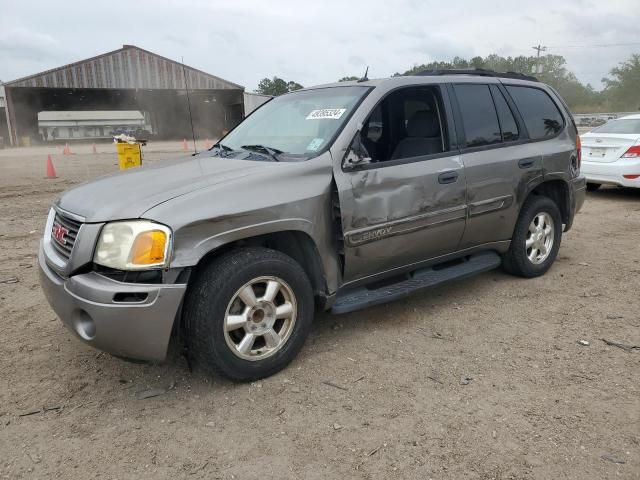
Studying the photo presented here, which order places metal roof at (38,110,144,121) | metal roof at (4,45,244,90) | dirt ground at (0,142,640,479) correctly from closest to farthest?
dirt ground at (0,142,640,479), metal roof at (4,45,244,90), metal roof at (38,110,144,121)

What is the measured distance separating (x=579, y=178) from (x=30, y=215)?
7.68m

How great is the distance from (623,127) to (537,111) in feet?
18.5

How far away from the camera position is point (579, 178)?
502cm

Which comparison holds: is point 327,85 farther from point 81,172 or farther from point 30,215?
point 81,172

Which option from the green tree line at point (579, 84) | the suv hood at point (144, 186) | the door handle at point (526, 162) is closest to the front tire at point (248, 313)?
the suv hood at point (144, 186)

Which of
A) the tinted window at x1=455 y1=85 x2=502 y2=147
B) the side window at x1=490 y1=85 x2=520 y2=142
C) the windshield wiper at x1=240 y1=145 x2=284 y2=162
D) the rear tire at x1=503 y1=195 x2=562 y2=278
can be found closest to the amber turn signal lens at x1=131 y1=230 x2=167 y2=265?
the windshield wiper at x1=240 y1=145 x2=284 y2=162

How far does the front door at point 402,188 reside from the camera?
332cm

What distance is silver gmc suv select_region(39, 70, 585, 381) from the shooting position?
2.67 m

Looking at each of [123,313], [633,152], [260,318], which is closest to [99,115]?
[633,152]

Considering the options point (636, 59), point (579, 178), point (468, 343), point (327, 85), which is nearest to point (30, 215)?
point (327, 85)

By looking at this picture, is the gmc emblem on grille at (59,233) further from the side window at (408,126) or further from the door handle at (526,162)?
the door handle at (526,162)

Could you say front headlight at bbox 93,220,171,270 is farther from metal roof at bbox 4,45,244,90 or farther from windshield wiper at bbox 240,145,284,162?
metal roof at bbox 4,45,244,90

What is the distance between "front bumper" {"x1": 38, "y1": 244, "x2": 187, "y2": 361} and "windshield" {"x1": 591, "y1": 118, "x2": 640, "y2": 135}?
8884 mm

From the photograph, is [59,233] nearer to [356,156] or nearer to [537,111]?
[356,156]
